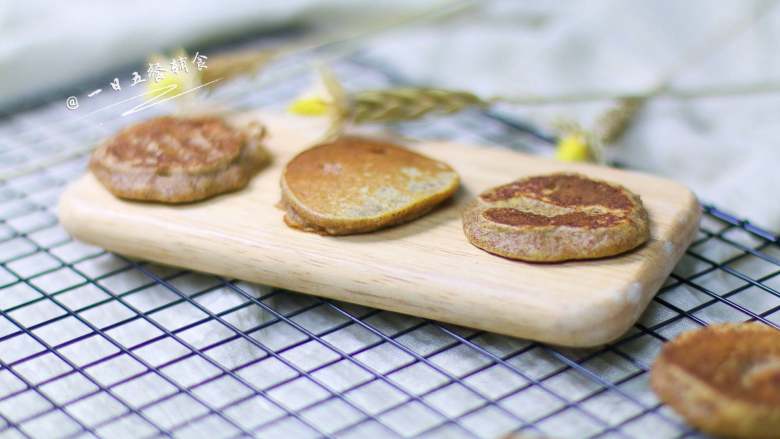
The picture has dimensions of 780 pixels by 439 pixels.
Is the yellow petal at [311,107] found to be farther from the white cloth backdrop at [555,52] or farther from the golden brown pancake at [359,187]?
the white cloth backdrop at [555,52]

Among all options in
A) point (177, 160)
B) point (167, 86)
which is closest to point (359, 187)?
point (177, 160)

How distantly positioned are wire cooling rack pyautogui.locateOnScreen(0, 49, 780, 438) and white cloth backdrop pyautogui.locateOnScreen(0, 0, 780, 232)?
14.4 inches

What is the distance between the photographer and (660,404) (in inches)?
41.6

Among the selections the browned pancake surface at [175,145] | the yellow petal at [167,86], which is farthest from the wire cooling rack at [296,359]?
the yellow petal at [167,86]

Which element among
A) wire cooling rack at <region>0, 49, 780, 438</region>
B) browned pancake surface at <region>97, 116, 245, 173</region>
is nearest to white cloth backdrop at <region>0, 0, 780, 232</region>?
wire cooling rack at <region>0, 49, 780, 438</region>

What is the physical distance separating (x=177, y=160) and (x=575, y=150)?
26.3 inches

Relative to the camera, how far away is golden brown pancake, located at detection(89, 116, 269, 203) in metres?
1.35

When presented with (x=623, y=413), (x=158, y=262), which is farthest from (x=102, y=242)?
(x=623, y=413)

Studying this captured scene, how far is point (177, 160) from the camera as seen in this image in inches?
54.1

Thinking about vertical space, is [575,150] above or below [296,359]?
above

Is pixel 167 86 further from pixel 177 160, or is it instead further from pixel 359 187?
pixel 359 187

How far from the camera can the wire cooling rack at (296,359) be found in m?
1.06

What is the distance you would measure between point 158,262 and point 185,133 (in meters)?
0.23

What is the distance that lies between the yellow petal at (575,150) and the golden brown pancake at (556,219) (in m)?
0.25
